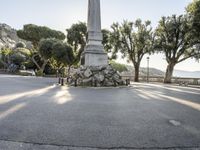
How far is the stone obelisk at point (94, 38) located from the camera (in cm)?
2133

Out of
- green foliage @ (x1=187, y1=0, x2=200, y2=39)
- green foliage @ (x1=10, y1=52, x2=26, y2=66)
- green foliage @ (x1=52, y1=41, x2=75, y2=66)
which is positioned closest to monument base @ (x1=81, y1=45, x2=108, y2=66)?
green foliage @ (x1=187, y1=0, x2=200, y2=39)

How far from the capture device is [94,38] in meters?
21.7

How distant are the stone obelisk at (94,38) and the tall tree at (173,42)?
664 inches

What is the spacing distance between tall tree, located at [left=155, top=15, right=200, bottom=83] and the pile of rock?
1737 cm

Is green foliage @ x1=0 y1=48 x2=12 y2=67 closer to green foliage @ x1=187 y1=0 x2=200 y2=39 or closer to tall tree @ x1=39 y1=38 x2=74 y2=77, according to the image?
tall tree @ x1=39 y1=38 x2=74 y2=77

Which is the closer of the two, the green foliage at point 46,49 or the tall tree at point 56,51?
the tall tree at point 56,51

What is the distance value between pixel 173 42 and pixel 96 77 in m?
19.7

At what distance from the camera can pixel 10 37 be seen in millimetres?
147125

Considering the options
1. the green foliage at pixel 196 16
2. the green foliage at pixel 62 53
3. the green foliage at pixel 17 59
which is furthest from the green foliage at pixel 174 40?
the green foliage at pixel 17 59

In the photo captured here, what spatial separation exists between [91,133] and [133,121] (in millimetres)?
1570

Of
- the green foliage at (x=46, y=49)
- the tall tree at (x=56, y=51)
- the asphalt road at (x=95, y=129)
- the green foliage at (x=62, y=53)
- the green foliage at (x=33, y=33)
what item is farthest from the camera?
the green foliage at (x=33, y=33)

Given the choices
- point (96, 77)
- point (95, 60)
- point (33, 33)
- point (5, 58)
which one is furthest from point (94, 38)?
point (33, 33)

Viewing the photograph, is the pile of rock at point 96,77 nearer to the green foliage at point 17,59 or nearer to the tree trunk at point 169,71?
the tree trunk at point 169,71

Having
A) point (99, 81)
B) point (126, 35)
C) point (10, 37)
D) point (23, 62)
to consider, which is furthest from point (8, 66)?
point (10, 37)
